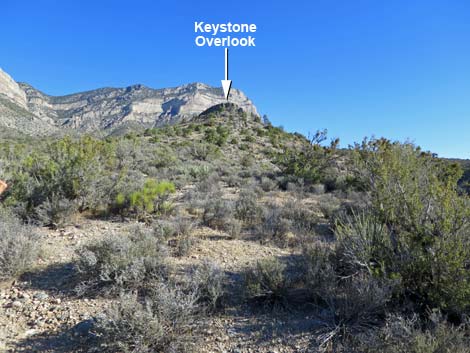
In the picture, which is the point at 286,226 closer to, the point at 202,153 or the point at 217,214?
the point at 217,214

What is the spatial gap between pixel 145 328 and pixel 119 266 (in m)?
1.29

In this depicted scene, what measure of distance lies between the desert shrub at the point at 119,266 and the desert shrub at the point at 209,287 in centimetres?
55

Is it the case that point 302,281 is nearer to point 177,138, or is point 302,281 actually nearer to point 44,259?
point 44,259

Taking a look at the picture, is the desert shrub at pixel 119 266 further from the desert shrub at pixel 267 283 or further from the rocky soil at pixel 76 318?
the desert shrub at pixel 267 283

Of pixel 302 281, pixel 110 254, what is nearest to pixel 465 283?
pixel 302 281

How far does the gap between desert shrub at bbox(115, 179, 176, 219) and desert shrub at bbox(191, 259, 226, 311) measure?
2982 mm

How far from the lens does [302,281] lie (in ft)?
11.3

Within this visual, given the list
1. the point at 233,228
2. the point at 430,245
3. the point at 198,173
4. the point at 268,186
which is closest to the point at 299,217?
the point at 233,228

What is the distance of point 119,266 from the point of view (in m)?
3.49

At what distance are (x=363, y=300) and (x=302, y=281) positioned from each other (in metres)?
0.87

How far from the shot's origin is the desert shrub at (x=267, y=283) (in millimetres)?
3137

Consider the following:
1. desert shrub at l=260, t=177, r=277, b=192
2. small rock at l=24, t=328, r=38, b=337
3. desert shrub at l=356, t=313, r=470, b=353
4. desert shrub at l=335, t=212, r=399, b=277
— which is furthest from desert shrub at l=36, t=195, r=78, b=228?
desert shrub at l=260, t=177, r=277, b=192

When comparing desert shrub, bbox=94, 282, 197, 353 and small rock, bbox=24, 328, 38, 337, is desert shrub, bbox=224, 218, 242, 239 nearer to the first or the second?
desert shrub, bbox=94, 282, 197, 353

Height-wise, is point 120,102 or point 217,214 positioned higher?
point 120,102
